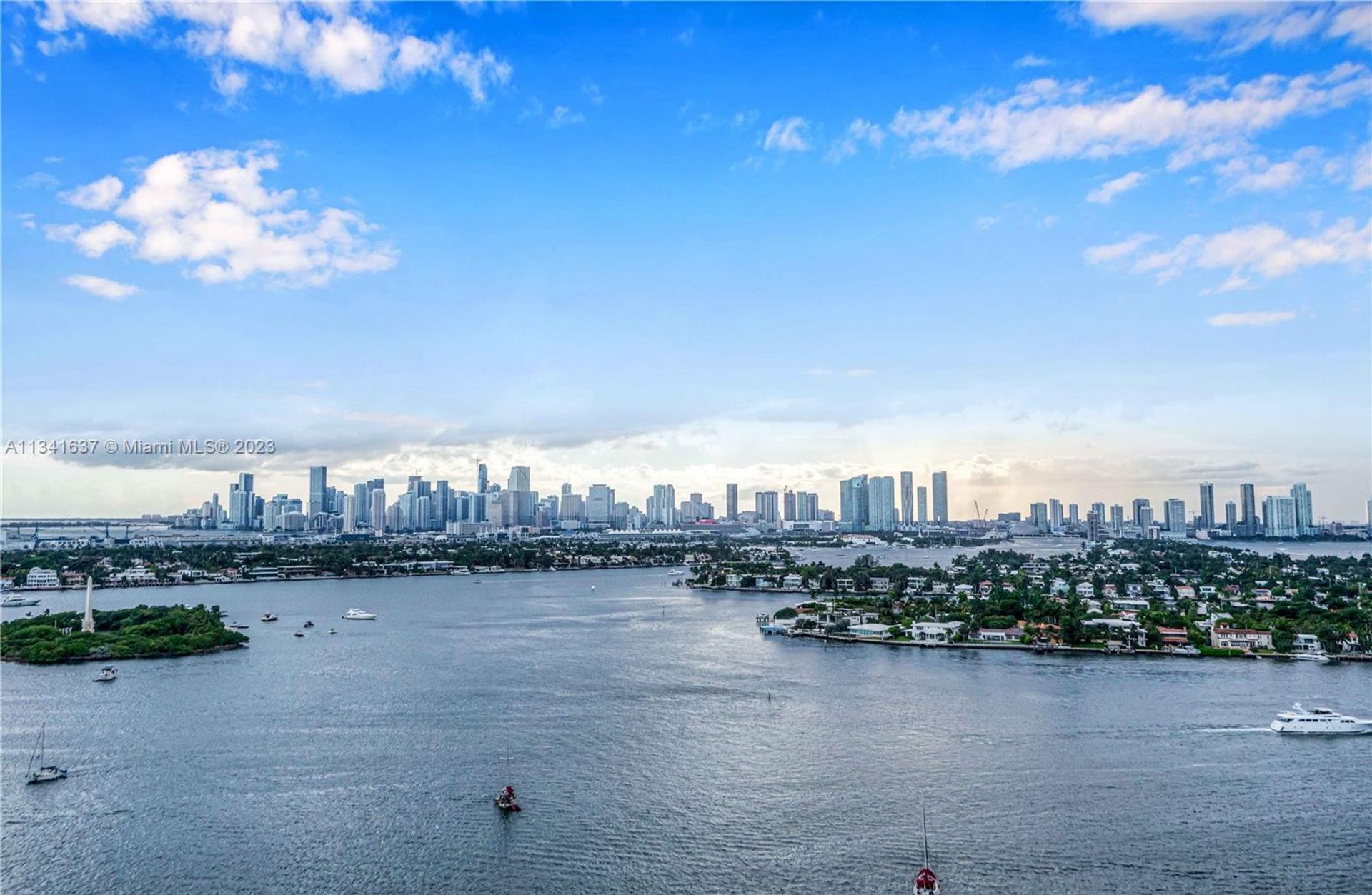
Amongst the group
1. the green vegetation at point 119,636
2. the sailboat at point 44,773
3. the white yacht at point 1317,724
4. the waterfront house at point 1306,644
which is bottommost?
the waterfront house at point 1306,644

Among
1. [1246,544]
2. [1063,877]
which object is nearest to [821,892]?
[1063,877]

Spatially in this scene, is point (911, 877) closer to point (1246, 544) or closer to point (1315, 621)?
point (1315, 621)

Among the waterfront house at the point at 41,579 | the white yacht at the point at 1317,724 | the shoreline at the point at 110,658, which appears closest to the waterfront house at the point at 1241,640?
the white yacht at the point at 1317,724

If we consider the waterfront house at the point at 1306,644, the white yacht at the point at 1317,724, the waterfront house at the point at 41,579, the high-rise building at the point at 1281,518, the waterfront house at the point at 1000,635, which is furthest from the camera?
the high-rise building at the point at 1281,518

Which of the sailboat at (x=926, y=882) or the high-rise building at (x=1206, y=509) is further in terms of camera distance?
the high-rise building at (x=1206, y=509)

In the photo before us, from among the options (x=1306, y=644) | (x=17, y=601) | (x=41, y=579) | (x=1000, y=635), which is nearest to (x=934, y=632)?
(x=1000, y=635)

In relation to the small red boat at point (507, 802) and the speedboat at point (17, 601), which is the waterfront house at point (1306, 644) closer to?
the small red boat at point (507, 802)
